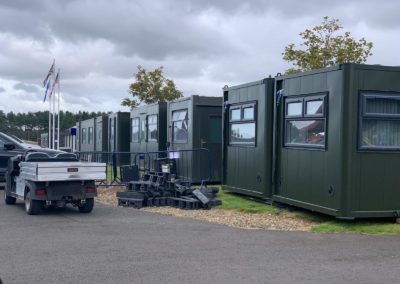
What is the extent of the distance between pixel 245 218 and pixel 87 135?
25.7 metres

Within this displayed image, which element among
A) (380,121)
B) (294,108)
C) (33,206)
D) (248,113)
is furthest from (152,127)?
(380,121)

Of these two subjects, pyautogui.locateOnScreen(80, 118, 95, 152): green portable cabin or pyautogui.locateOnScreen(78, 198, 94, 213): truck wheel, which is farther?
pyautogui.locateOnScreen(80, 118, 95, 152): green portable cabin

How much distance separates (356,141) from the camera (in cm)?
1058

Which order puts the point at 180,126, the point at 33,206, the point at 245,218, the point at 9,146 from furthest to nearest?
the point at 9,146 → the point at 180,126 → the point at 33,206 → the point at 245,218

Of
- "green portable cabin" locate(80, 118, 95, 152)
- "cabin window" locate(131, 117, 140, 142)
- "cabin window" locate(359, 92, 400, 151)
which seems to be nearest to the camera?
"cabin window" locate(359, 92, 400, 151)

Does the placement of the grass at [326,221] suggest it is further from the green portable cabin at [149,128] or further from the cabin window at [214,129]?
the green portable cabin at [149,128]

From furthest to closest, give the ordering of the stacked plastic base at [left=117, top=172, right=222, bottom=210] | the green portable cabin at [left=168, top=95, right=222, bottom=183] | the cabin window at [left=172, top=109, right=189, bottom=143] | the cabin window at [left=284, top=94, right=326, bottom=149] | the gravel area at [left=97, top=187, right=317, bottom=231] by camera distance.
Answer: the cabin window at [left=172, top=109, right=189, bottom=143] → the green portable cabin at [left=168, top=95, right=222, bottom=183] → the stacked plastic base at [left=117, top=172, right=222, bottom=210] → the cabin window at [left=284, top=94, right=326, bottom=149] → the gravel area at [left=97, top=187, right=317, bottom=231]

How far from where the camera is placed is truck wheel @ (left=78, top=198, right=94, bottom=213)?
43.4ft

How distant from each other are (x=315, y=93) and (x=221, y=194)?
502 cm

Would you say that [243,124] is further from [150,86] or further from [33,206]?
[150,86]

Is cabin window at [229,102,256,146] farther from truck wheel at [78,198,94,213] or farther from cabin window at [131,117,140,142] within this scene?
cabin window at [131,117,140,142]

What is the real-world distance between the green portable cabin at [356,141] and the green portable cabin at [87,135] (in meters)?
24.6

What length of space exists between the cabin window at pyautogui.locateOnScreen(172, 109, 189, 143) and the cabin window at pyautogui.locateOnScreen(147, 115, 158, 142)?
1987mm

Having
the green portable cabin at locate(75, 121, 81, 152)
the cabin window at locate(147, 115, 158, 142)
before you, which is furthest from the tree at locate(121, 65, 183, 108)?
the cabin window at locate(147, 115, 158, 142)
